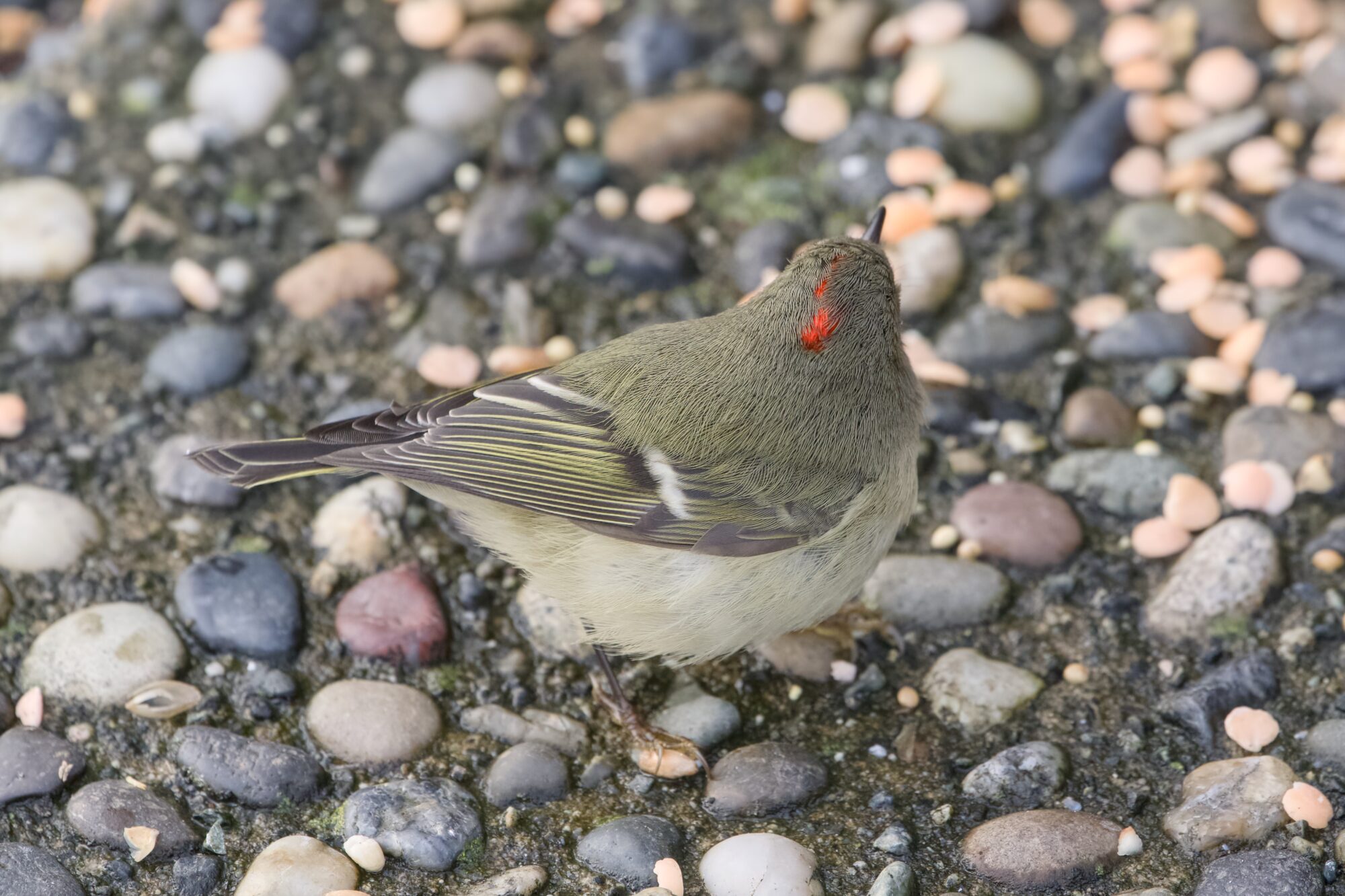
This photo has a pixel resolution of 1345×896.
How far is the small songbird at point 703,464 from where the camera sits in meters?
2.65

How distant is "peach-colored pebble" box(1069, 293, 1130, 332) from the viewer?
3605 millimetres

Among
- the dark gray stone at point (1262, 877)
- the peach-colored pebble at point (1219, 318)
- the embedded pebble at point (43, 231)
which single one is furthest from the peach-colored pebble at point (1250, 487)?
the embedded pebble at point (43, 231)

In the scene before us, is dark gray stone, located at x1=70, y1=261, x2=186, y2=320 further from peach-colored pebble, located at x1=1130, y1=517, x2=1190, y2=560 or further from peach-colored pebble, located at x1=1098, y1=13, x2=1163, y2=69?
peach-colored pebble, located at x1=1098, y1=13, x2=1163, y2=69

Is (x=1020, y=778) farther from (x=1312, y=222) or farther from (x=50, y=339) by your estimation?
(x=50, y=339)

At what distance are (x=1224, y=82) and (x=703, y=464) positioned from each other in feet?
7.68

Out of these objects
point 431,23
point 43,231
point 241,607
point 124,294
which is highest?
point 431,23

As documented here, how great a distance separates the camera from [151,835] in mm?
2502

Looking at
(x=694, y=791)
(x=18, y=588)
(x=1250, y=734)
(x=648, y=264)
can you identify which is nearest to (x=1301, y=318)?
(x=1250, y=734)

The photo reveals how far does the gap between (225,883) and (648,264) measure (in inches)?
75.2

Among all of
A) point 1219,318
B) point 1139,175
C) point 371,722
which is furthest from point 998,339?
point 371,722

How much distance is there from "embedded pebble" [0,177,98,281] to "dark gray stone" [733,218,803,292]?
1.72m

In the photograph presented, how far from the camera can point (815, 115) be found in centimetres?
410

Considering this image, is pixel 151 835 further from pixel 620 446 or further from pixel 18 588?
pixel 620 446

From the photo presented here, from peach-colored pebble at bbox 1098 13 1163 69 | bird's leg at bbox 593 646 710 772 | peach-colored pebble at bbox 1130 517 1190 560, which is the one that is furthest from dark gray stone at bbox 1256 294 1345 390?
bird's leg at bbox 593 646 710 772
